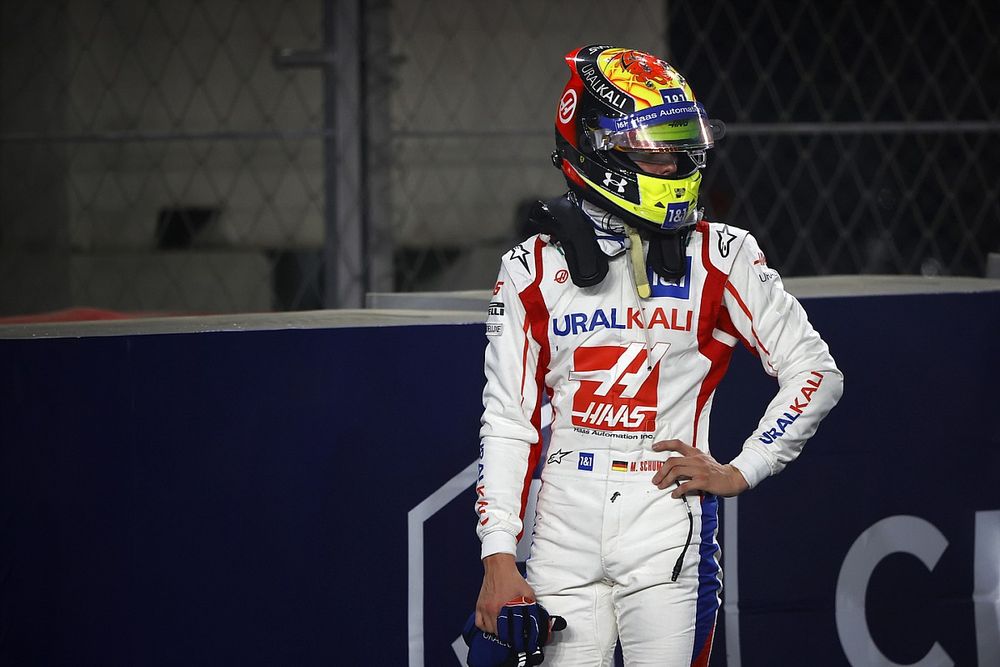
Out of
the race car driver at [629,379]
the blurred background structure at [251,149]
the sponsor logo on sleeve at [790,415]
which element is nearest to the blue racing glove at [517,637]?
the race car driver at [629,379]

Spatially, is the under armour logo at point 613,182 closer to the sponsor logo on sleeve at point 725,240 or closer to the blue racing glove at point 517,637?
the sponsor logo on sleeve at point 725,240

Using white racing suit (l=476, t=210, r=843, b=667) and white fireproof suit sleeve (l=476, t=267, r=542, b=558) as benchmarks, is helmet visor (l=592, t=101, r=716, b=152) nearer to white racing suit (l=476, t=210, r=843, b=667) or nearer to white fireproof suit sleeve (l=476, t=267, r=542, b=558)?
white racing suit (l=476, t=210, r=843, b=667)

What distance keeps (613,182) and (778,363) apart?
0.36 meters

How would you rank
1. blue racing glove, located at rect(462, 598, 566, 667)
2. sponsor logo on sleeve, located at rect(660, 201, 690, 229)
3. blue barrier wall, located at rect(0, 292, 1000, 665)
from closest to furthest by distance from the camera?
blue racing glove, located at rect(462, 598, 566, 667)
sponsor logo on sleeve, located at rect(660, 201, 690, 229)
blue barrier wall, located at rect(0, 292, 1000, 665)

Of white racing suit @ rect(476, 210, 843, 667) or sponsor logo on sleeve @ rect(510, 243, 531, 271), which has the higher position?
sponsor logo on sleeve @ rect(510, 243, 531, 271)

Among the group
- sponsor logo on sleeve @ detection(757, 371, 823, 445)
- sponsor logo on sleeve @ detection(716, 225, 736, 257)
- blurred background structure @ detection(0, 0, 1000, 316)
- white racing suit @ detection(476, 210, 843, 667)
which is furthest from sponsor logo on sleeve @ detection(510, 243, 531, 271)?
blurred background structure @ detection(0, 0, 1000, 316)

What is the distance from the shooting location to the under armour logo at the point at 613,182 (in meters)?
2.00

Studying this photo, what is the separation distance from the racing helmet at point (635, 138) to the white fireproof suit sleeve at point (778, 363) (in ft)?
0.42

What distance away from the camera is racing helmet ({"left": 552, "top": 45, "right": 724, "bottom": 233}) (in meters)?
1.99

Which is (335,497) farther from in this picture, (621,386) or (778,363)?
(778,363)

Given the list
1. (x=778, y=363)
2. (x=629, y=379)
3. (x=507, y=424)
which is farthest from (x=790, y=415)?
(x=507, y=424)

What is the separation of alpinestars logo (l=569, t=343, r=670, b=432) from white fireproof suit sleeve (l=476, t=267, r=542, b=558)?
8 cm

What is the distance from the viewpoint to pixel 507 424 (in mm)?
2029

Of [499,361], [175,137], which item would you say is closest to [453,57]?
[175,137]
